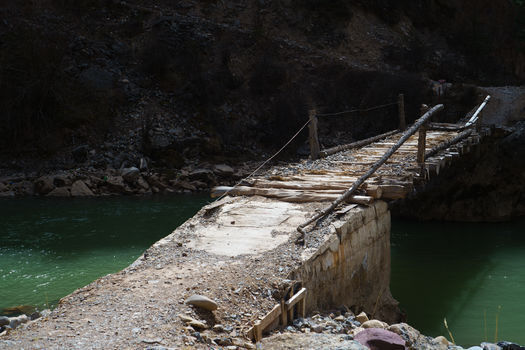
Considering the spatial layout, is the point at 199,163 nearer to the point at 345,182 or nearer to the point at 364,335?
the point at 345,182

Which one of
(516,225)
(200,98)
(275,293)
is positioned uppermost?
(200,98)

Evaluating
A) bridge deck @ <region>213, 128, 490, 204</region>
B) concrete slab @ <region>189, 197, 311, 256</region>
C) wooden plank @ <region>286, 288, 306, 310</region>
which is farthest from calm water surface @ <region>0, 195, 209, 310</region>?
wooden plank @ <region>286, 288, 306, 310</region>

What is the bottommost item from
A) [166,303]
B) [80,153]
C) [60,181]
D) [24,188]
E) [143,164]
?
[24,188]

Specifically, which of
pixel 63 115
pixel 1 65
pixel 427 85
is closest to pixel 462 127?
pixel 427 85

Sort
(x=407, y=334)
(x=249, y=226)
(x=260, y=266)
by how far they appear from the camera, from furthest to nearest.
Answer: (x=249, y=226), (x=260, y=266), (x=407, y=334)

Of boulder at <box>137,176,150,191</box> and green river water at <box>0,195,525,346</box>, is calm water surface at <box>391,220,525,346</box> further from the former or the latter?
boulder at <box>137,176,150,191</box>

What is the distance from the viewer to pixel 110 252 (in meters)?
9.48

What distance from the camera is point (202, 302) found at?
3779 mm

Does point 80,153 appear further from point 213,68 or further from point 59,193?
point 213,68

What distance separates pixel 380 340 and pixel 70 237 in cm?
811

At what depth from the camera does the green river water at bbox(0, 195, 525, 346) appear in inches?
295

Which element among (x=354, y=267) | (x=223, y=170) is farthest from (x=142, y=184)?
(x=354, y=267)

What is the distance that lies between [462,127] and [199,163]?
840cm

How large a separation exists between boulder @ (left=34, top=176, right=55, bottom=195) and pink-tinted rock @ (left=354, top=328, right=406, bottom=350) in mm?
12128
